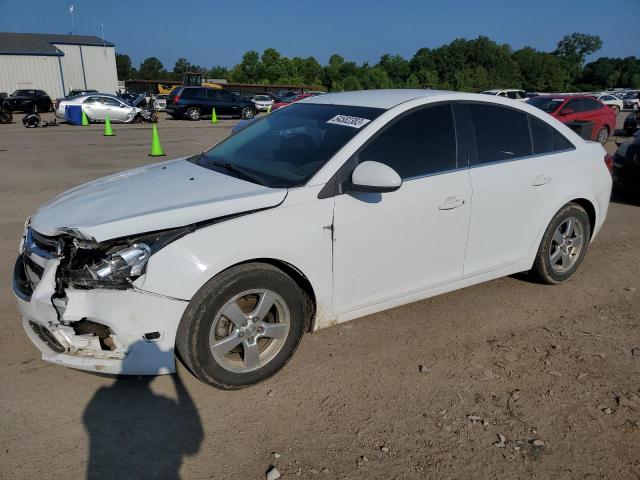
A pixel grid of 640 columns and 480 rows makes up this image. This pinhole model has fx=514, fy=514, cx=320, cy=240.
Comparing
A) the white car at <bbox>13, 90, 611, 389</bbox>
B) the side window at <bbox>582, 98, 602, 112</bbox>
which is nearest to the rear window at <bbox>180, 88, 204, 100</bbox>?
the side window at <bbox>582, 98, 602, 112</bbox>

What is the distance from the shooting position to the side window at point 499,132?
3.87 meters

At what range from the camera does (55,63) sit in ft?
166

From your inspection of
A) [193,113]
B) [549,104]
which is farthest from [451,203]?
[193,113]

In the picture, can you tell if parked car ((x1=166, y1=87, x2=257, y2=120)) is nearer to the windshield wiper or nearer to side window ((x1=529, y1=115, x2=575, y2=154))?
the windshield wiper

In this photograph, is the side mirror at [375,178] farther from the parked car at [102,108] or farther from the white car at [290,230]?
the parked car at [102,108]

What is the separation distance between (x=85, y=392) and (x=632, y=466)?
2962mm

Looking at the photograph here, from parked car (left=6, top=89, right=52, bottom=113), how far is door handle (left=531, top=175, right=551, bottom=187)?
32696 mm

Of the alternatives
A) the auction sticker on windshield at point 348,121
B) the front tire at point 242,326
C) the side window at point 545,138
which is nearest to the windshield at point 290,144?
the auction sticker on windshield at point 348,121

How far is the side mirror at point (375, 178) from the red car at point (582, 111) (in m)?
14.4

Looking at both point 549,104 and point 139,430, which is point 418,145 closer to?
point 139,430

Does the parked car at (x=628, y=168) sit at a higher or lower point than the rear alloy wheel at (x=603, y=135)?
higher

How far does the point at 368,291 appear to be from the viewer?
3391 millimetres

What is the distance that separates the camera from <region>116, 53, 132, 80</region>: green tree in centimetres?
12950

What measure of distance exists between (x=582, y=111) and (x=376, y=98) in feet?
49.2
